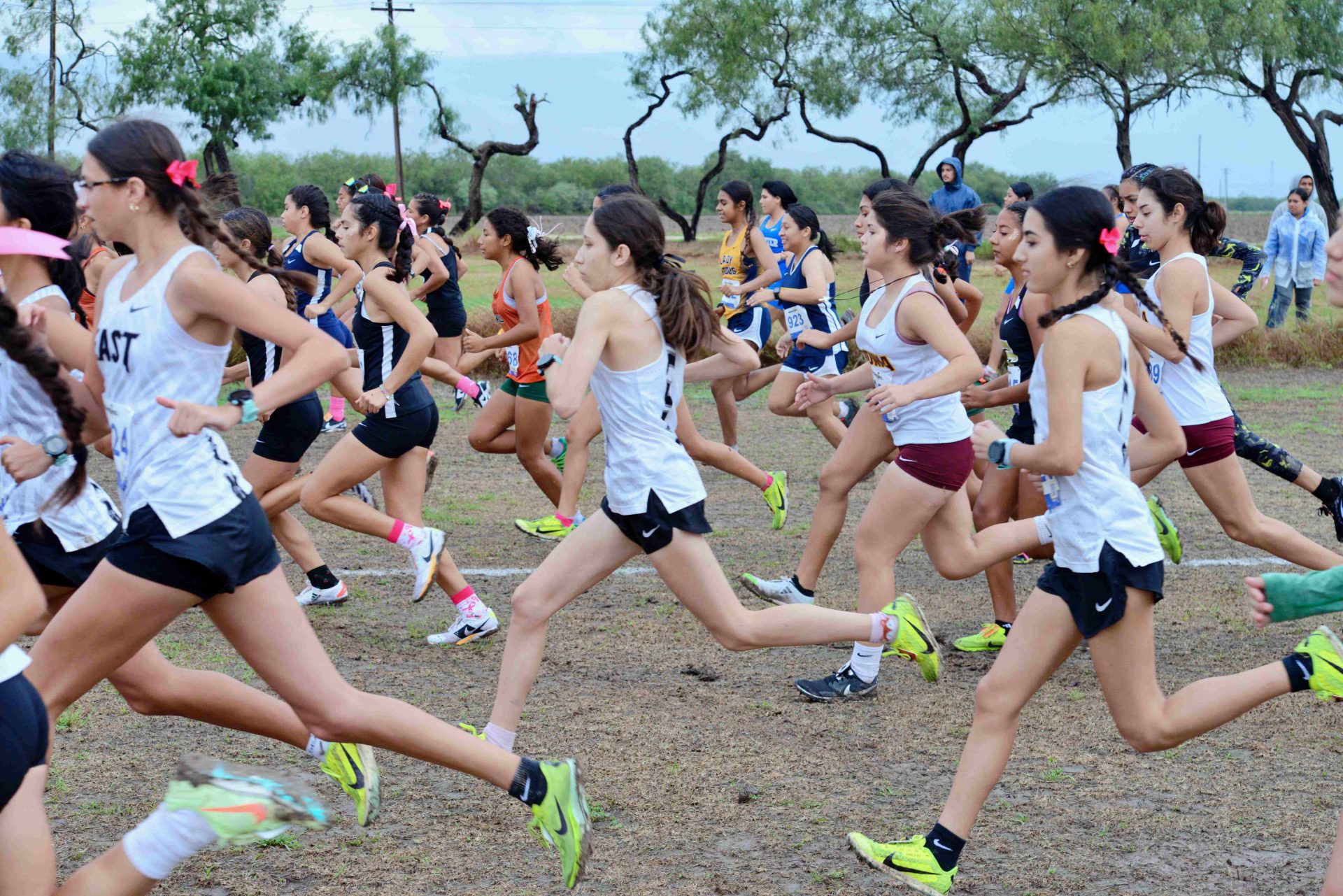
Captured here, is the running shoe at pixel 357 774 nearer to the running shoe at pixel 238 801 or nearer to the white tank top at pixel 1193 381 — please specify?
the running shoe at pixel 238 801

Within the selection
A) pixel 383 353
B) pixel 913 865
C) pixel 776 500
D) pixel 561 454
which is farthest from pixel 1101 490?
pixel 561 454

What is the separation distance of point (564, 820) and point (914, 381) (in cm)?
257

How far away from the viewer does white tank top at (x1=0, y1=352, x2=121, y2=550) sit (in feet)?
12.2

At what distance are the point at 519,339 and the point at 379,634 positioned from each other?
8.10 feet

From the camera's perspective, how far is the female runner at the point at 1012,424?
5582mm

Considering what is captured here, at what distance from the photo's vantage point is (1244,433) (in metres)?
6.38

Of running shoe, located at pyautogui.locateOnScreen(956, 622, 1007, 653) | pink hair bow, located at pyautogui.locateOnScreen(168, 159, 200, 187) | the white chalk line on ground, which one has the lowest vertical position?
the white chalk line on ground

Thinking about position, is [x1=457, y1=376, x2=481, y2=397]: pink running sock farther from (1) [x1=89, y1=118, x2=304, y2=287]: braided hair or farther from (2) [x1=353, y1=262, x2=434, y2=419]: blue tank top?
(1) [x1=89, y1=118, x2=304, y2=287]: braided hair

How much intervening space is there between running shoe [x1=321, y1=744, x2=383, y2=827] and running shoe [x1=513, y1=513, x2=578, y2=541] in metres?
4.30

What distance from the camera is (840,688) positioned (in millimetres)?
5438

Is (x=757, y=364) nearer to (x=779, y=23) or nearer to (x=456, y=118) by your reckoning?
(x=779, y=23)

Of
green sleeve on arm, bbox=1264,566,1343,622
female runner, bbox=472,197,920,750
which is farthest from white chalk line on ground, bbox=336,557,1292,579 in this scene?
green sleeve on arm, bbox=1264,566,1343,622

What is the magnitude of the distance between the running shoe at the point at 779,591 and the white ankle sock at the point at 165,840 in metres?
3.83

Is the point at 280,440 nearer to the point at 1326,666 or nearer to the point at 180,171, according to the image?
the point at 180,171
